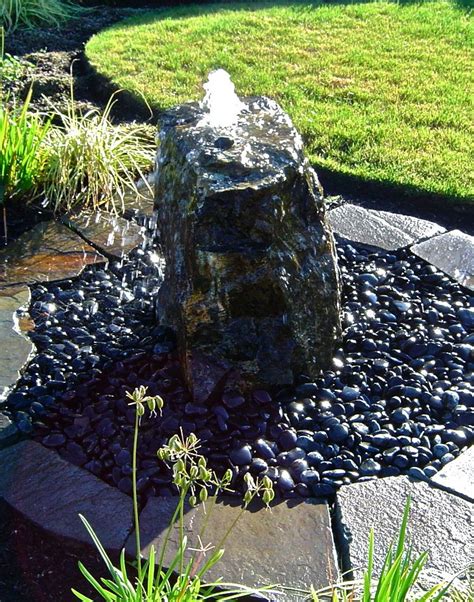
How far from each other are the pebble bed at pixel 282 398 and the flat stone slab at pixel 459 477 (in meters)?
0.06

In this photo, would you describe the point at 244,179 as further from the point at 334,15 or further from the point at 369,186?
the point at 334,15

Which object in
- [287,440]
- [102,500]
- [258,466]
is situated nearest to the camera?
[102,500]

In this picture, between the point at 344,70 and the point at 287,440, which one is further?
the point at 344,70

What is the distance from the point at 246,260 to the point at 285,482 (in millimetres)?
775

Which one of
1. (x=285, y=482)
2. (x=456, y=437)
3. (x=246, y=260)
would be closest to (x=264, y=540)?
(x=285, y=482)

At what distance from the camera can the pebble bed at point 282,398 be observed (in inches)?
115

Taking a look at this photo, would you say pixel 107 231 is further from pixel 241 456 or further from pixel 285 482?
pixel 285 482

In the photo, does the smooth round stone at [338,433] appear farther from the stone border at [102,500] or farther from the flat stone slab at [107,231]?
the flat stone slab at [107,231]

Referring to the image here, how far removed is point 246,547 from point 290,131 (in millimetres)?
1624

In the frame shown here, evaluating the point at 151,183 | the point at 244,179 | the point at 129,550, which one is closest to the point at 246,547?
the point at 129,550

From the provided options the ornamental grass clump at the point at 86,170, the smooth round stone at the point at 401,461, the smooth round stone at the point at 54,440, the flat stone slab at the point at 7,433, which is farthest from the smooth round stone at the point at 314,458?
the ornamental grass clump at the point at 86,170

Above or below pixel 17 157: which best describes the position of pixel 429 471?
below

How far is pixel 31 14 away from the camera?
8.06 metres

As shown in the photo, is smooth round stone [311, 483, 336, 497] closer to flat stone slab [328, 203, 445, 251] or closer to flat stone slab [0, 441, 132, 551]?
flat stone slab [0, 441, 132, 551]
